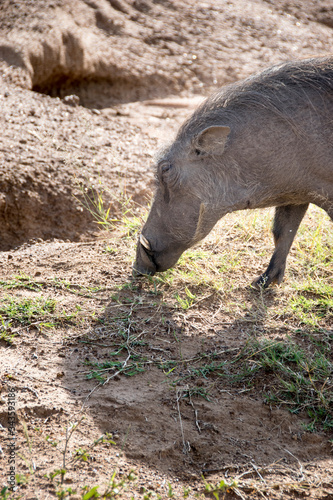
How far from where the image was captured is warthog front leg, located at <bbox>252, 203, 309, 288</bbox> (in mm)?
3674

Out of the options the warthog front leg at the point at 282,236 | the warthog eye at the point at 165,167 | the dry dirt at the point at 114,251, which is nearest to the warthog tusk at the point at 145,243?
the dry dirt at the point at 114,251

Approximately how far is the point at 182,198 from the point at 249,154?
1.62 ft

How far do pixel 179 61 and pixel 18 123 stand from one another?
2790mm

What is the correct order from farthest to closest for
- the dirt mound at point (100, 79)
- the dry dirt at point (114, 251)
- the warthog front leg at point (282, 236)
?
the dirt mound at point (100, 79) < the warthog front leg at point (282, 236) < the dry dirt at point (114, 251)

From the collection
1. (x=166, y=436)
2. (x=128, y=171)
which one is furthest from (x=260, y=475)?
(x=128, y=171)

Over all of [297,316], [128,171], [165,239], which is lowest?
[128,171]

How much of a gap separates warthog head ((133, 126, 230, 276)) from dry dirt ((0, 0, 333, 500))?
0.39m

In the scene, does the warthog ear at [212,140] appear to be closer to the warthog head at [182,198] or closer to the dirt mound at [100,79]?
the warthog head at [182,198]

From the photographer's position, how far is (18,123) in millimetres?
5094

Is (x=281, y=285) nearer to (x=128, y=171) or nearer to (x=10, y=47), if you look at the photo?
(x=128, y=171)

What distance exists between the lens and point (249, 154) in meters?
3.10

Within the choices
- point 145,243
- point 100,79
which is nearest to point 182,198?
point 145,243

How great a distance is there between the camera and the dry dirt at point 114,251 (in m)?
2.25

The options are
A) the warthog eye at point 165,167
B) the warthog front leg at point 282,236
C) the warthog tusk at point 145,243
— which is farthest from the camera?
the warthog front leg at point 282,236
